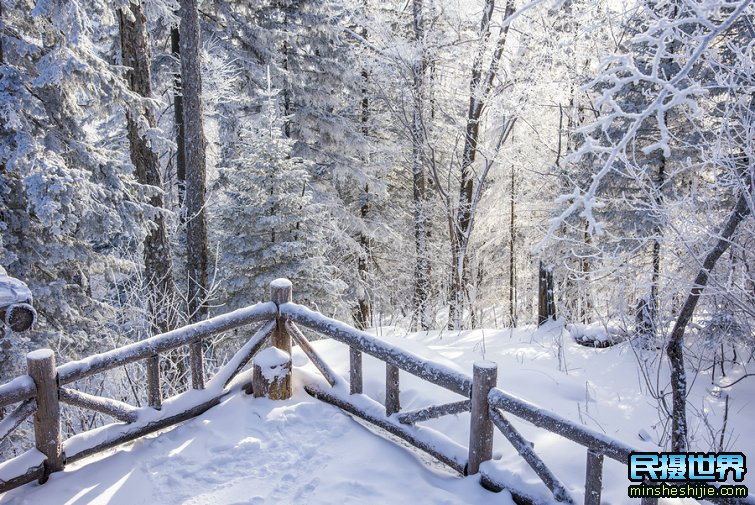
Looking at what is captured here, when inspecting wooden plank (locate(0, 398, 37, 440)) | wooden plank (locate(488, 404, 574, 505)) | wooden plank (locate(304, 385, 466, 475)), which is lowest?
wooden plank (locate(304, 385, 466, 475))

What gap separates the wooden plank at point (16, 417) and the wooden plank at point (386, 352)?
8.41ft

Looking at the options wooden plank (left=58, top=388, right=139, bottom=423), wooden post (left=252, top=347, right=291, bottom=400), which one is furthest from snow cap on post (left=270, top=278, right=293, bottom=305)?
wooden plank (left=58, top=388, right=139, bottom=423)

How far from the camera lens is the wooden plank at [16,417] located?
3.96m

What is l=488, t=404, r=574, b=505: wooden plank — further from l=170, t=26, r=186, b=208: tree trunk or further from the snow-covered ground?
l=170, t=26, r=186, b=208: tree trunk

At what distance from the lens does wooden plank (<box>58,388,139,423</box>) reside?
4.39m

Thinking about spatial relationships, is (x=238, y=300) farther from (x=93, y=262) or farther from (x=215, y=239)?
(x=93, y=262)

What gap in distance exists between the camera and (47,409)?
425 centimetres

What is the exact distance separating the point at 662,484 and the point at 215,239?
10.8 metres

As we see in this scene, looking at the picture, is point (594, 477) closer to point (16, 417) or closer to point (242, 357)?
point (242, 357)

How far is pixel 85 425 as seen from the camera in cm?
663

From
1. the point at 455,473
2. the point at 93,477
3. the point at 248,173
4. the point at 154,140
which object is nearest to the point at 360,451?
the point at 455,473

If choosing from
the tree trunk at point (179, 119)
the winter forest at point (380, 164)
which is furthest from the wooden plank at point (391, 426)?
the tree trunk at point (179, 119)

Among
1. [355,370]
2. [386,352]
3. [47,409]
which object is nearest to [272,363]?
[355,370]

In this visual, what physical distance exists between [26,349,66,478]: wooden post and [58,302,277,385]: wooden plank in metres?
0.13
